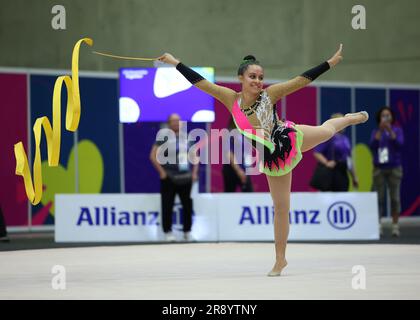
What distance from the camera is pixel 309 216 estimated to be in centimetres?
1155

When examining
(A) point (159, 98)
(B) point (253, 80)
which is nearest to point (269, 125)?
(B) point (253, 80)

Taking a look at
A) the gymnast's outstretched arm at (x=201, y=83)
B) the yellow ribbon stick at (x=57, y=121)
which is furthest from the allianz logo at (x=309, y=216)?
the gymnast's outstretched arm at (x=201, y=83)

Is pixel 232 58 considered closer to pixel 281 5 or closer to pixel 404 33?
pixel 281 5

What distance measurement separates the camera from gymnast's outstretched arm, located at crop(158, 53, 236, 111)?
6961 millimetres

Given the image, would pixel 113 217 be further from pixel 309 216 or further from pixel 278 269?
pixel 278 269

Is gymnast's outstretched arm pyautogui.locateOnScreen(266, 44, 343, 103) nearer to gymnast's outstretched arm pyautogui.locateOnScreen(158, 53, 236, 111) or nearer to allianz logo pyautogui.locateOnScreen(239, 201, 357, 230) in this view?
gymnast's outstretched arm pyautogui.locateOnScreen(158, 53, 236, 111)

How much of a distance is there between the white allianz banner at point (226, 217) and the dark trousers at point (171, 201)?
0.65 ft

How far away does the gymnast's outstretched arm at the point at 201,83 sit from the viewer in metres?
6.96

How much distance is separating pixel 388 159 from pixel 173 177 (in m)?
2.91

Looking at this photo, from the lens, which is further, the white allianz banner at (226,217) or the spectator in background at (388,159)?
the spectator in background at (388,159)

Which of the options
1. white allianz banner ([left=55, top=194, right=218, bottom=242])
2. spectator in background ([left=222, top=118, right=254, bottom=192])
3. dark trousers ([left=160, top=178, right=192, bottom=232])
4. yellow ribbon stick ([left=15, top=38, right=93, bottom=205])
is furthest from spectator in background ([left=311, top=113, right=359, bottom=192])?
yellow ribbon stick ([left=15, top=38, right=93, bottom=205])

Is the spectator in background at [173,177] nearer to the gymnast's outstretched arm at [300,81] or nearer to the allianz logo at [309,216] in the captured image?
the allianz logo at [309,216]

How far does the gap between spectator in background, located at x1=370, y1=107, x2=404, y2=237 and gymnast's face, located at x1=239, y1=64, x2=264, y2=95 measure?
5357 millimetres
